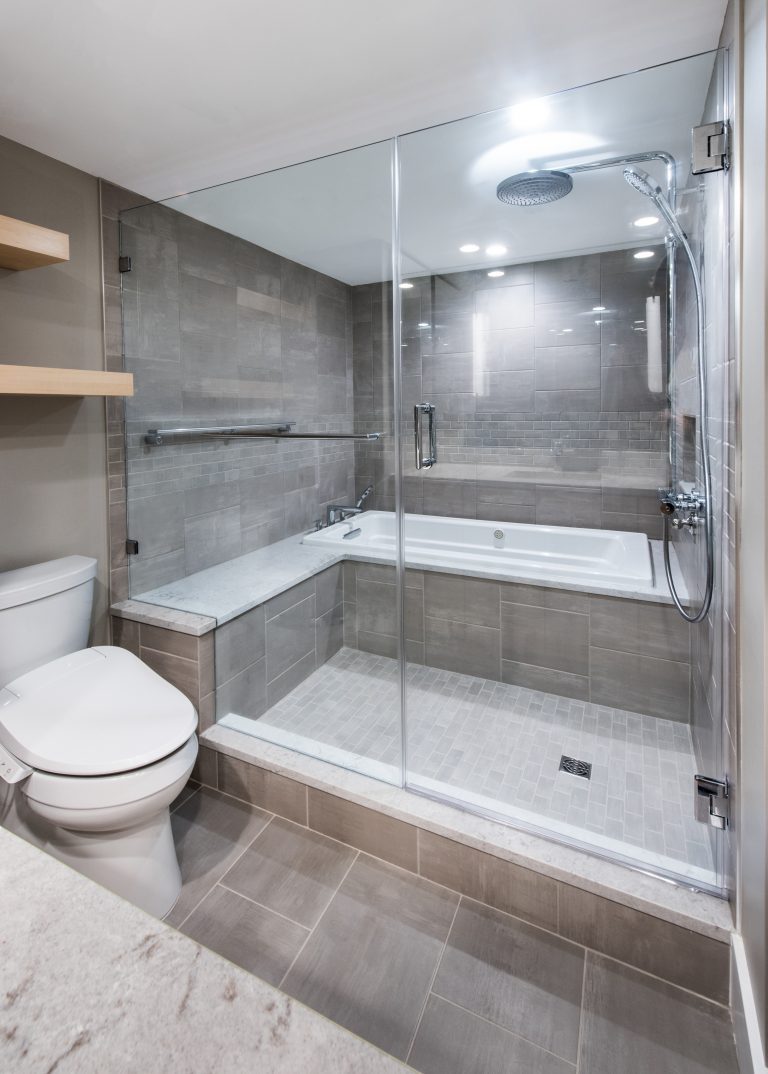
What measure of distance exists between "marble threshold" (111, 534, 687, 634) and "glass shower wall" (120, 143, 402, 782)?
11 mm

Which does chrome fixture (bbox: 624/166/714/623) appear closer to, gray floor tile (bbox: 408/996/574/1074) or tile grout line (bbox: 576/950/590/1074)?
tile grout line (bbox: 576/950/590/1074)

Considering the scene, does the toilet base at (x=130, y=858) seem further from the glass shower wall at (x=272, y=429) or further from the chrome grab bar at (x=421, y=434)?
the chrome grab bar at (x=421, y=434)

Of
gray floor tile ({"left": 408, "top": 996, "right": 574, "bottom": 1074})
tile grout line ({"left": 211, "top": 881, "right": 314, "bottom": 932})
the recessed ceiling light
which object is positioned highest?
the recessed ceiling light

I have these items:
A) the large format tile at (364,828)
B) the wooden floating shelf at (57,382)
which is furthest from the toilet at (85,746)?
the wooden floating shelf at (57,382)

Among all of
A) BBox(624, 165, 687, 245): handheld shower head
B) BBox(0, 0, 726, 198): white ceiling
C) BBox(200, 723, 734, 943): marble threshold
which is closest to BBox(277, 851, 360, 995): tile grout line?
BBox(200, 723, 734, 943): marble threshold

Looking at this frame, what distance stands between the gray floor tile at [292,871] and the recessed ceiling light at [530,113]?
7.76ft

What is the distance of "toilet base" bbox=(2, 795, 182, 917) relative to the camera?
1.62m

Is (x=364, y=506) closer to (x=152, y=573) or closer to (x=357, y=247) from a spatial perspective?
(x=357, y=247)

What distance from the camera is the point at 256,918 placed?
1.65m

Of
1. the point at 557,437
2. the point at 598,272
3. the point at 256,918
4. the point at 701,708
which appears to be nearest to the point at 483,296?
the point at 598,272

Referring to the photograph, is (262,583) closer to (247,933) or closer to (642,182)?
(247,933)

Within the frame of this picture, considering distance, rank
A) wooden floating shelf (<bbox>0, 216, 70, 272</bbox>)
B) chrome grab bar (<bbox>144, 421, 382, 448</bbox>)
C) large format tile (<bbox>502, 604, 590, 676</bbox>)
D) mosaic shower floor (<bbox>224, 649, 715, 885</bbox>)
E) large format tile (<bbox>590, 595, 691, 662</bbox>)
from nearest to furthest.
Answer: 1. wooden floating shelf (<bbox>0, 216, 70, 272</bbox>)
2. mosaic shower floor (<bbox>224, 649, 715, 885</bbox>)
3. large format tile (<bbox>590, 595, 691, 662</bbox>)
4. large format tile (<bbox>502, 604, 590, 676</bbox>)
5. chrome grab bar (<bbox>144, 421, 382, 448</bbox>)

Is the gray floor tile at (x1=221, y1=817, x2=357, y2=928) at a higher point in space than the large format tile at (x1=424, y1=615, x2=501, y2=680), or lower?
lower

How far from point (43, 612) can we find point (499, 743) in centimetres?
168
